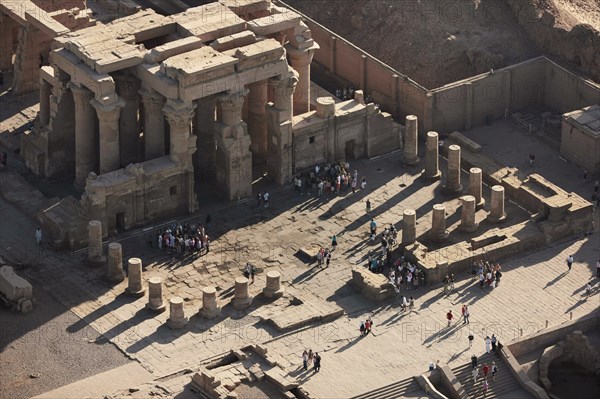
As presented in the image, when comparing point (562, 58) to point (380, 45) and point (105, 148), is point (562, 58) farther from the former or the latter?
A: point (105, 148)

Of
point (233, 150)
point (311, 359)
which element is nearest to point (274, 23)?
point (233, 150)

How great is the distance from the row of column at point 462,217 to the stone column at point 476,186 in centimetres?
7

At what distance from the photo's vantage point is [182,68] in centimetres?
14138

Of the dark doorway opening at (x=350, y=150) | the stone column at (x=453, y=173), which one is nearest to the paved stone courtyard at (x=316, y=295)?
the stone column at (x=453, y=173)

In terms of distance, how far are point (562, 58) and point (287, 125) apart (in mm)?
23095

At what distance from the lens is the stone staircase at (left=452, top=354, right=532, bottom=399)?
131375mm

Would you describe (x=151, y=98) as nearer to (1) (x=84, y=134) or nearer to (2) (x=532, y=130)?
(1) (x=84, y=134)

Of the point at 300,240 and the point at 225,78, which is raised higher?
the point at 225,78

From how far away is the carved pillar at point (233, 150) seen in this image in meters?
145

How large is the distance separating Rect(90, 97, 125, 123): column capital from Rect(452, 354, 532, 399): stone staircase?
94.8ft

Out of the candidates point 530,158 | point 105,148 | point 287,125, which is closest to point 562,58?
point 530,158

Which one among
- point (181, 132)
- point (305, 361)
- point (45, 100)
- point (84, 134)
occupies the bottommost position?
point (305, 361)

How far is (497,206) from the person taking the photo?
5753 inches

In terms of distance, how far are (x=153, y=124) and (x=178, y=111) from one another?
4.46 metres
